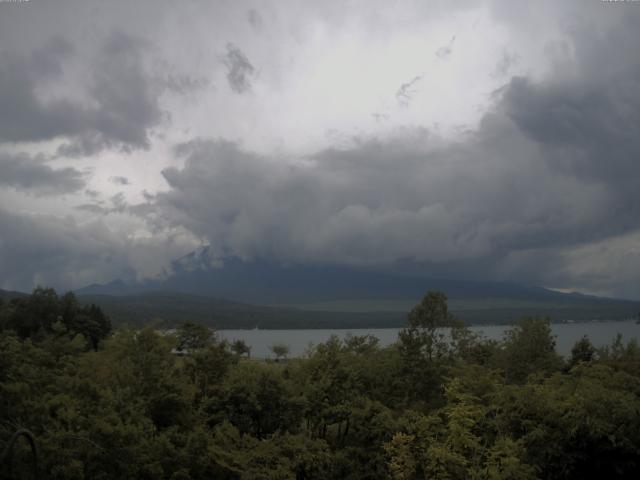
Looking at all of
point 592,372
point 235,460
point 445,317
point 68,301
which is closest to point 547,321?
point 592,372

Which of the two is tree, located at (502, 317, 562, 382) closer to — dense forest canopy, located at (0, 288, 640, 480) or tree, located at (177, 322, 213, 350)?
dense forest canopy, located at (0, 288, 640, 480)

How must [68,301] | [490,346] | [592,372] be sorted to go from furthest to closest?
1. [68,301]
2. [490,346]
3. [592,372]

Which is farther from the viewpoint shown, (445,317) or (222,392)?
(445,317)

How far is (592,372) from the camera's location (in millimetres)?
27609

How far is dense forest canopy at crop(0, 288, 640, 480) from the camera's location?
18547mm

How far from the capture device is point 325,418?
23.8 metres

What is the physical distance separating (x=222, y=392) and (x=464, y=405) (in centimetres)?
1033

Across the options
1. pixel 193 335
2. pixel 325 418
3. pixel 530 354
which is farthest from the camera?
pixel 193 335

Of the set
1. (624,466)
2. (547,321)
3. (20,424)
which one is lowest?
(624,466)

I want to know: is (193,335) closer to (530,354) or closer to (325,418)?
(530,354)

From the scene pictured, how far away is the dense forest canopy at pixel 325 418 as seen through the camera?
18547mm

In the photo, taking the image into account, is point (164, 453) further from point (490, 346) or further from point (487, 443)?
point (490, 346)

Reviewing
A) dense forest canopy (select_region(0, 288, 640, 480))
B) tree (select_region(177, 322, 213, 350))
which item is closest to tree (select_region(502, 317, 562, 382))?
dense forest canopy (select_region(0, 288, 640, 480))

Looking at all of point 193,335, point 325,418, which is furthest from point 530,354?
point 193,335
